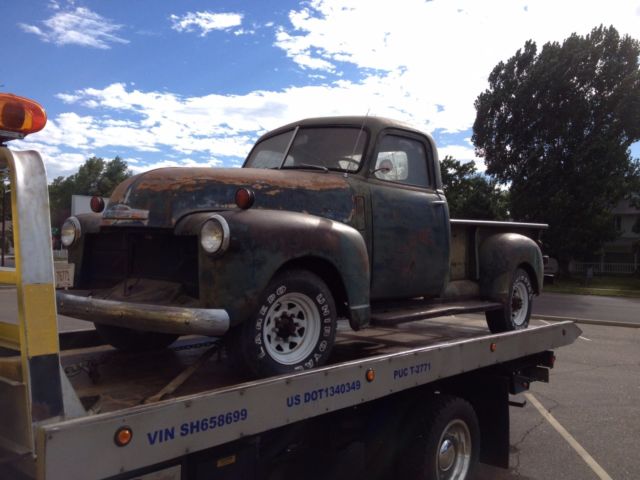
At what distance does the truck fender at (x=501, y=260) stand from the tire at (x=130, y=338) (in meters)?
2.92

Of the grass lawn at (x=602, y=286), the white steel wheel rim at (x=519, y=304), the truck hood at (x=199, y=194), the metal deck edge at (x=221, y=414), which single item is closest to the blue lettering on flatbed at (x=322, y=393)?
the metal deck edge at (x=221, y=414)

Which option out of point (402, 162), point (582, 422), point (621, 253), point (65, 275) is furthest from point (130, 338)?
point (621, 253)

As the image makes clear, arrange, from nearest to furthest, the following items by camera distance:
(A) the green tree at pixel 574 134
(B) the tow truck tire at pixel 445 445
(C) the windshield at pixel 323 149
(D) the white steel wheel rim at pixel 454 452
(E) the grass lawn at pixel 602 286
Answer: (B) the tow truck tire at pixel 445 445 → (D) the white steel wheel rim at pixel 454 452 → (C) the windshield at pixel 323 149 → (E) the grass lawn at pixel 602 286 → (A) the green tree at pixel 574 134

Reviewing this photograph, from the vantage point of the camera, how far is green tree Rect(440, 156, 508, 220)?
35719 mm

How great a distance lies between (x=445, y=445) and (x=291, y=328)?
143cm

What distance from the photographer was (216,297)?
2.98 meters

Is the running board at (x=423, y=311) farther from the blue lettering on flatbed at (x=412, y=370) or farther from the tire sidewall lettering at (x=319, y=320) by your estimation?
the tire sidewall lettering at (x=319, y=320)

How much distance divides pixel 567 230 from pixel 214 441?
3273cm

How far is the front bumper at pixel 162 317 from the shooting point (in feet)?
9.44

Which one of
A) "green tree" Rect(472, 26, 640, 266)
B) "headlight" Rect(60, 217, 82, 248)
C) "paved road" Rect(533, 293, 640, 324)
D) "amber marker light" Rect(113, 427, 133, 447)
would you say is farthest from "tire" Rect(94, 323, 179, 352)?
"green tree" Rect(472, 26, 640, 266)

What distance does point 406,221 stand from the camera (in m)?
4.45

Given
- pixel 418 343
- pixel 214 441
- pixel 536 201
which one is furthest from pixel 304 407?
pixel 536 201

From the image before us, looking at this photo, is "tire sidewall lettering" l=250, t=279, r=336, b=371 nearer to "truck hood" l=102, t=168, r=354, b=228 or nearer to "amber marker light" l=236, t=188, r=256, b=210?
"amber marker light" l=236, t=188, r=256, b=210

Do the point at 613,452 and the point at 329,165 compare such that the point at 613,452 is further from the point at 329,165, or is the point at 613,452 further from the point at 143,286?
the point at 143,286
